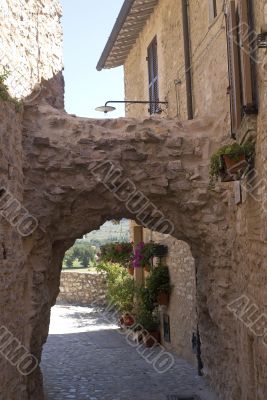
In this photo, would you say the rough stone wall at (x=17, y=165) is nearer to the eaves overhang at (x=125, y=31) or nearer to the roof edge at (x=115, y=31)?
the roof edge at (x=115, y=31)

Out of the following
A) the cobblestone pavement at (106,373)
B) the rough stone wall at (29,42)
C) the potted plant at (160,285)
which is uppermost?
the rough stone wall at (29,42)

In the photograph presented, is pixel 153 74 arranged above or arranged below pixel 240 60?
above

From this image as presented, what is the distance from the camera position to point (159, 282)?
33.6 ft

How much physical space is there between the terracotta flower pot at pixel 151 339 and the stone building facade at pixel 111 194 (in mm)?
3522

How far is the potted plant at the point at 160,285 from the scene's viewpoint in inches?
398

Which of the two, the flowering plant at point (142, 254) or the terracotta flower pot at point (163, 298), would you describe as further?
the flowering plant at point (142, 254)

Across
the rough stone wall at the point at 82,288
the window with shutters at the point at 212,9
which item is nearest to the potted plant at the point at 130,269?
the rough stone wall at the point at 82,288

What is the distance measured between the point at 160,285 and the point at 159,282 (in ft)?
0.21

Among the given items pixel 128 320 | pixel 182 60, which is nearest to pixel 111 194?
pixel 182 60

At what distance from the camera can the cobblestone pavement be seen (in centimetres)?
725

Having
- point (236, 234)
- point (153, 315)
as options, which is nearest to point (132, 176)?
point (236, 234)

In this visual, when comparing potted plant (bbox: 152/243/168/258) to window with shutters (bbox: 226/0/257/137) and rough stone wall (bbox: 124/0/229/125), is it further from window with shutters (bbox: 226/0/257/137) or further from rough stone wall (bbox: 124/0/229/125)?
window with shutters (bbox: 226/0/257/137)

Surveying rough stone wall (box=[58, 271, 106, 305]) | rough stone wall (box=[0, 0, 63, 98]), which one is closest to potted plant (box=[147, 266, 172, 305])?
rough stone wall (box=[0, 0, 63, 98])

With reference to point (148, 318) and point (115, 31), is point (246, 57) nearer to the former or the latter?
point (115, 31)
